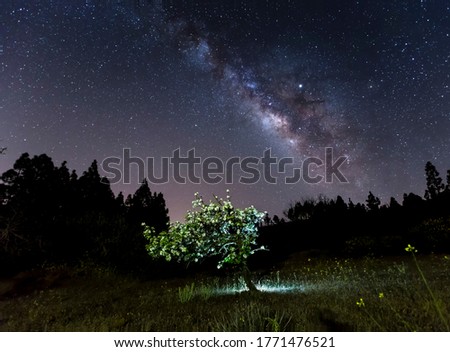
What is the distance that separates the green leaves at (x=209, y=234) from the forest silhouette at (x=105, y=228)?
373 inches

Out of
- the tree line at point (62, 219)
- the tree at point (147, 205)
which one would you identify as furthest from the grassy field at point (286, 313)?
the tree at point (147, 205)

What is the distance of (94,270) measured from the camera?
22141mm

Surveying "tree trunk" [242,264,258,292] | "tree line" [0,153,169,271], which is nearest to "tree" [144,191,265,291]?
"tree trunk" [242,264,258,292]

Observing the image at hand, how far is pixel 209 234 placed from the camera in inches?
435

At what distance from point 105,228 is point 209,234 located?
1933cm

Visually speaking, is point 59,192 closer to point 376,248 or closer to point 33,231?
point 33,231

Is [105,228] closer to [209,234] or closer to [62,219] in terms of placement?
[62,219]

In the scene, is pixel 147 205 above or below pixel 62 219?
above

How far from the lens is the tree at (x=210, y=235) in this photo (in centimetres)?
1066

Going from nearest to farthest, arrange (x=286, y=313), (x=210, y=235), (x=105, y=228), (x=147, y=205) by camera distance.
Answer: (x=286, y=313) < (x=210, y=235) < (x=105, y=228) < (x=147, y=205)

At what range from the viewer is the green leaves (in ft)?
34.9

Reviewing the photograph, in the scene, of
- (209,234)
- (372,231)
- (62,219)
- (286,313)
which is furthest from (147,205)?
(286,313)
